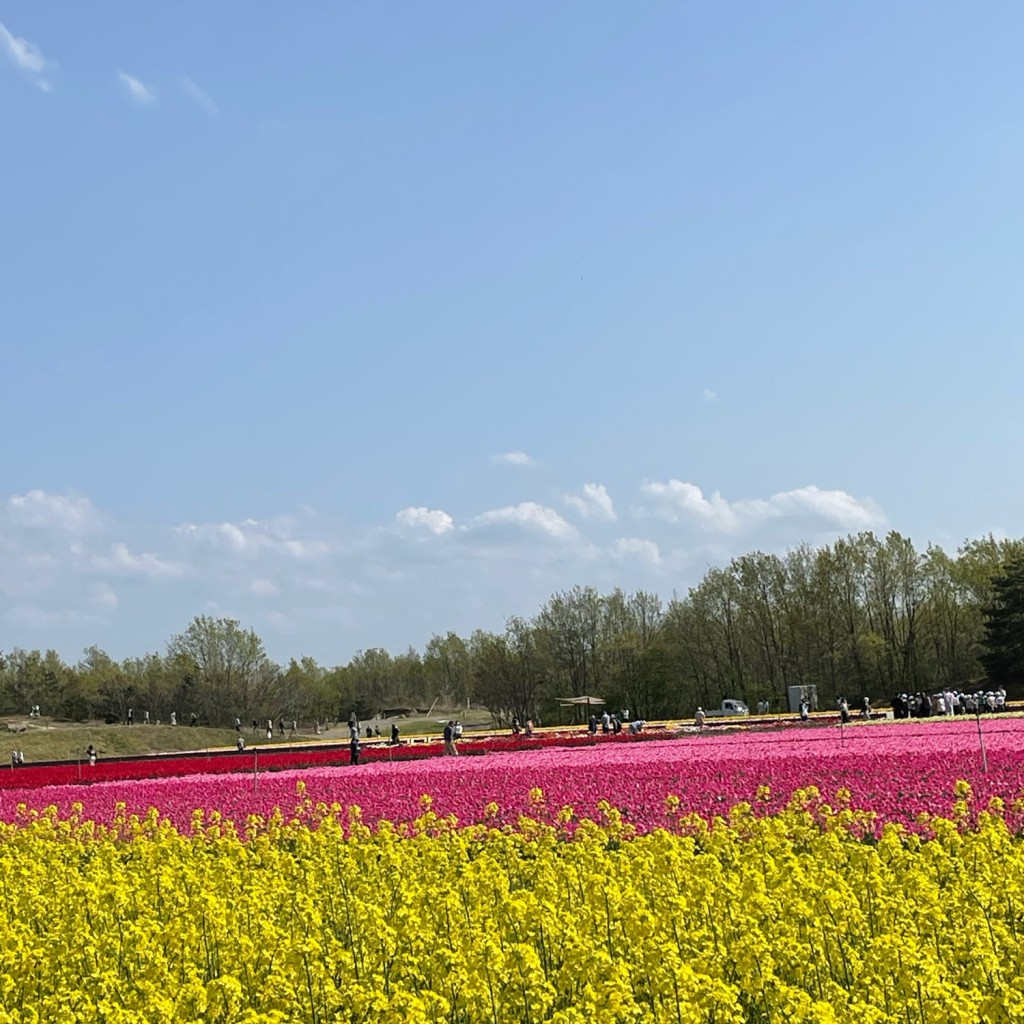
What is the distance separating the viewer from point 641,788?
16.6 meters

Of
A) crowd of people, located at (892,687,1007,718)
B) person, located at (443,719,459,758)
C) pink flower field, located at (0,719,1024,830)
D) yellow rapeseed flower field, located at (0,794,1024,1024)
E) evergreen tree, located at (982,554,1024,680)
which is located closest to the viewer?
yellow rapeseed flower field, located at (0,794,1024,1024)

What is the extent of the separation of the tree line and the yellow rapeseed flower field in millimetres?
58038

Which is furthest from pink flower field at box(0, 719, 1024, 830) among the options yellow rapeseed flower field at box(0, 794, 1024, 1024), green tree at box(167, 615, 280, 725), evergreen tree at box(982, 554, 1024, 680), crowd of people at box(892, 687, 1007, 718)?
green tree at box(167, 615, 280, 725)

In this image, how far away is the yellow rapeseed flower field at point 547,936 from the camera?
18.3ft

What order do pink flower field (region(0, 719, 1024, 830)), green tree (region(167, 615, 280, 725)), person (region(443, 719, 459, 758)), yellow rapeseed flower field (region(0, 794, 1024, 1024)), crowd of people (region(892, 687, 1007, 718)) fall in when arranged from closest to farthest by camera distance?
yellow rapeseed flower field (region(0, 794, 1024, 1024)) → pink flower field (region(0, 719, 1024, 830)) → person (region(443, 719, 459, 758)) → crowd of people (region(892, 687, 1007, 718)) → green tree (region(167, 615, 280, 725))

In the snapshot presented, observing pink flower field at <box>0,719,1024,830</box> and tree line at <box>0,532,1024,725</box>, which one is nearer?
pink flower field at <box>0,719,1024,830</box>

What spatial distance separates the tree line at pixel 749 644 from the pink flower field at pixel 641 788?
4551cm

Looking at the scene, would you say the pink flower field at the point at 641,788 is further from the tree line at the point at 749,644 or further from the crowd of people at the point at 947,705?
the tree line at the point at 749,644

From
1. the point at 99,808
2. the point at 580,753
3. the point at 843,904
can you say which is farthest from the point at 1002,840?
the point at 580,753

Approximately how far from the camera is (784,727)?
40125 mm

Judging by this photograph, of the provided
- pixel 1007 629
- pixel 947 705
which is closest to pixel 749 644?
pixel 1007 629

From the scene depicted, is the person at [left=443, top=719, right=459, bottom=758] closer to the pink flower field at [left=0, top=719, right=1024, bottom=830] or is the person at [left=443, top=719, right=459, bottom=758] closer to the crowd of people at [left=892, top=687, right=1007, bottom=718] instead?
the pink flower field at [left=0, top=719, right=1024, bottom=830]

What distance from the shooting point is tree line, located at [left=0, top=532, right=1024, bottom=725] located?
7075 cm

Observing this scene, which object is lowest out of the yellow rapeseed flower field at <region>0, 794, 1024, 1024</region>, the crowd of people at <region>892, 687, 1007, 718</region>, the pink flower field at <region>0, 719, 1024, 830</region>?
the crowd of people at <region>892, 687, 1007, 718</region>
